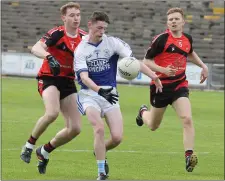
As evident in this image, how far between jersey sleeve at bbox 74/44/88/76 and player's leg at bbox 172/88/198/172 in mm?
2012

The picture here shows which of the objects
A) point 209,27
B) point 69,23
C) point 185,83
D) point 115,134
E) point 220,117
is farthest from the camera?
point 209,27

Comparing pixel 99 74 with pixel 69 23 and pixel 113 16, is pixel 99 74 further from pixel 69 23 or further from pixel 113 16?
pixel 113 16

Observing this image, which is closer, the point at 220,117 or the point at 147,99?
the point at 220,117

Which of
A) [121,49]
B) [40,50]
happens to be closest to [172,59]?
[121,49]

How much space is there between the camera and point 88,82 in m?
9.65

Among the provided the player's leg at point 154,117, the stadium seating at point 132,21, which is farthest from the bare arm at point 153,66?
the stadium seating at point 132,21

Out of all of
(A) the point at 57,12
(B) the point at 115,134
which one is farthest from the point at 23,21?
(B) the point at 115,134

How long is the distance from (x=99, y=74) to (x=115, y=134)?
81 cm

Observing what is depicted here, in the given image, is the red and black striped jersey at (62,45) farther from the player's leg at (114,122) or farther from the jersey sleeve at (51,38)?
the player's leg at (114,122)

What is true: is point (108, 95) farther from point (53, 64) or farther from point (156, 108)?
point (156, 108)

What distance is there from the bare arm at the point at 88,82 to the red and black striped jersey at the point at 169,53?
80.7 inches

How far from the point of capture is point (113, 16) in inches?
1559

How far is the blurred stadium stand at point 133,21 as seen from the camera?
3794cm

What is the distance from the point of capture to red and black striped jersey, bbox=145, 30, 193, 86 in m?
11.5
